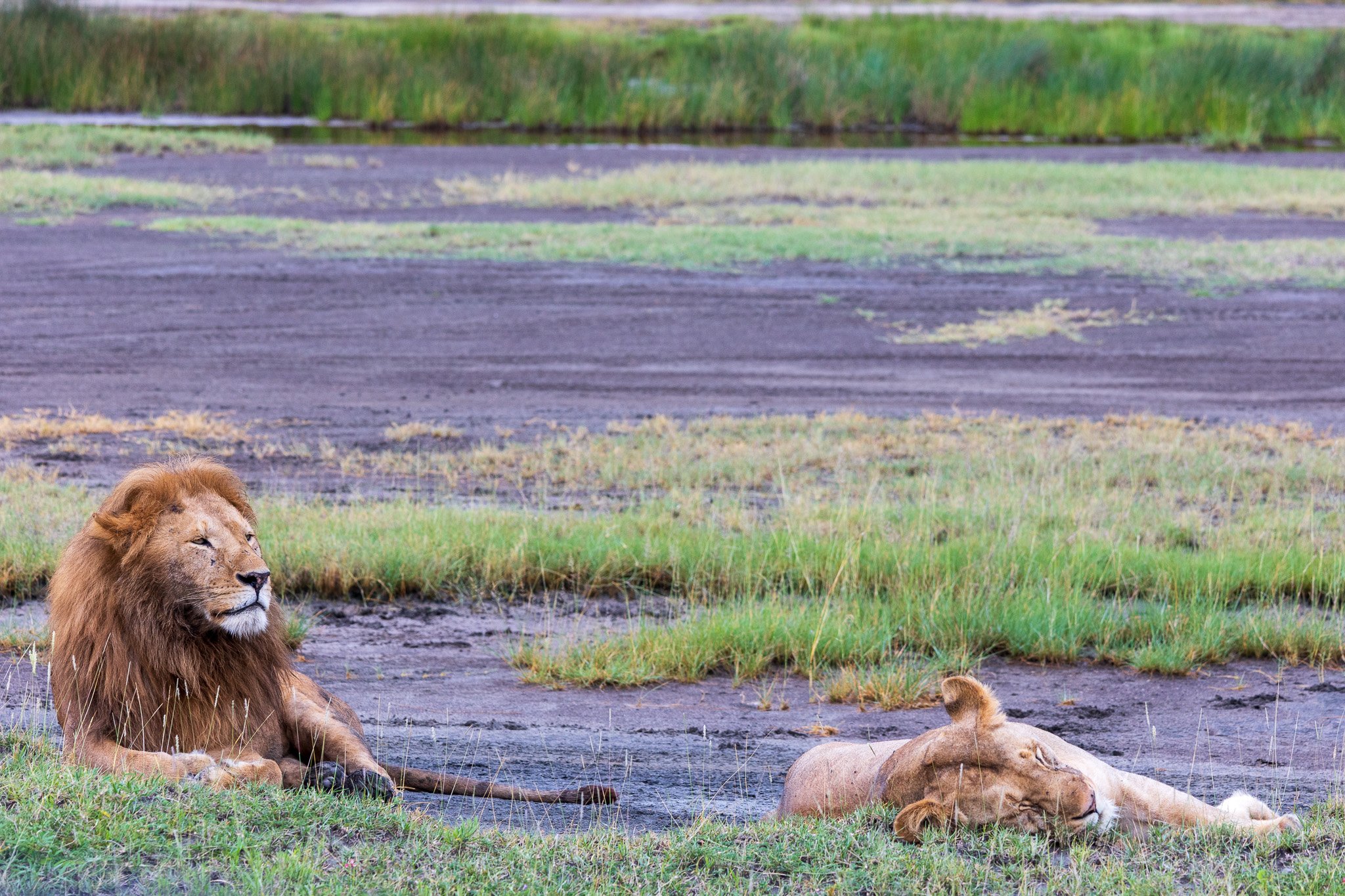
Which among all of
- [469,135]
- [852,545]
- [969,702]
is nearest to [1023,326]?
[852,545]

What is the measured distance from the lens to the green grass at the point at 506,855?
12.2 ft

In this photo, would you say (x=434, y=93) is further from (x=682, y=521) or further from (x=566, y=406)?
(x=682, y=521)

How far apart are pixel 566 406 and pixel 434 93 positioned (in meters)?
22.6

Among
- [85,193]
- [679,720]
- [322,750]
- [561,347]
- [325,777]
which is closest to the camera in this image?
[325,777]

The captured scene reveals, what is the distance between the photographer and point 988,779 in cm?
418

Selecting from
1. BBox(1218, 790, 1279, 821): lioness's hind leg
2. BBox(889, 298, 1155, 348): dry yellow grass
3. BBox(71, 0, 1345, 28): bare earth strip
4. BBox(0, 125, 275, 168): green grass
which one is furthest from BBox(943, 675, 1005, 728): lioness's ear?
BBox(71, 0, 1345, 28): bare earth strip

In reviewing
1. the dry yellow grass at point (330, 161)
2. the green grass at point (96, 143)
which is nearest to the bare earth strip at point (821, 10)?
the green grass at point (96, 143)

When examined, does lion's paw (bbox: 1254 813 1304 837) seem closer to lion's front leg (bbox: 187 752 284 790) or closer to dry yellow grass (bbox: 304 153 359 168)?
lion's front leg (bbox: 187 752 284 790)

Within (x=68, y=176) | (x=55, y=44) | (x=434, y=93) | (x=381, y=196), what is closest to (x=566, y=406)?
(x=381, y=196)

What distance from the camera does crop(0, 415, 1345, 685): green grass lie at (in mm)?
7066

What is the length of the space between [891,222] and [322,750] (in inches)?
662

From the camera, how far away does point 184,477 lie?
4.33 m

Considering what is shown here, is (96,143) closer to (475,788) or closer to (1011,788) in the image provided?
(475,788)

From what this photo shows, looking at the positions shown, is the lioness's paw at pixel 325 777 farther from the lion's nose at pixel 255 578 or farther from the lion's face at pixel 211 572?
the lion's nose at pixel 255 578
